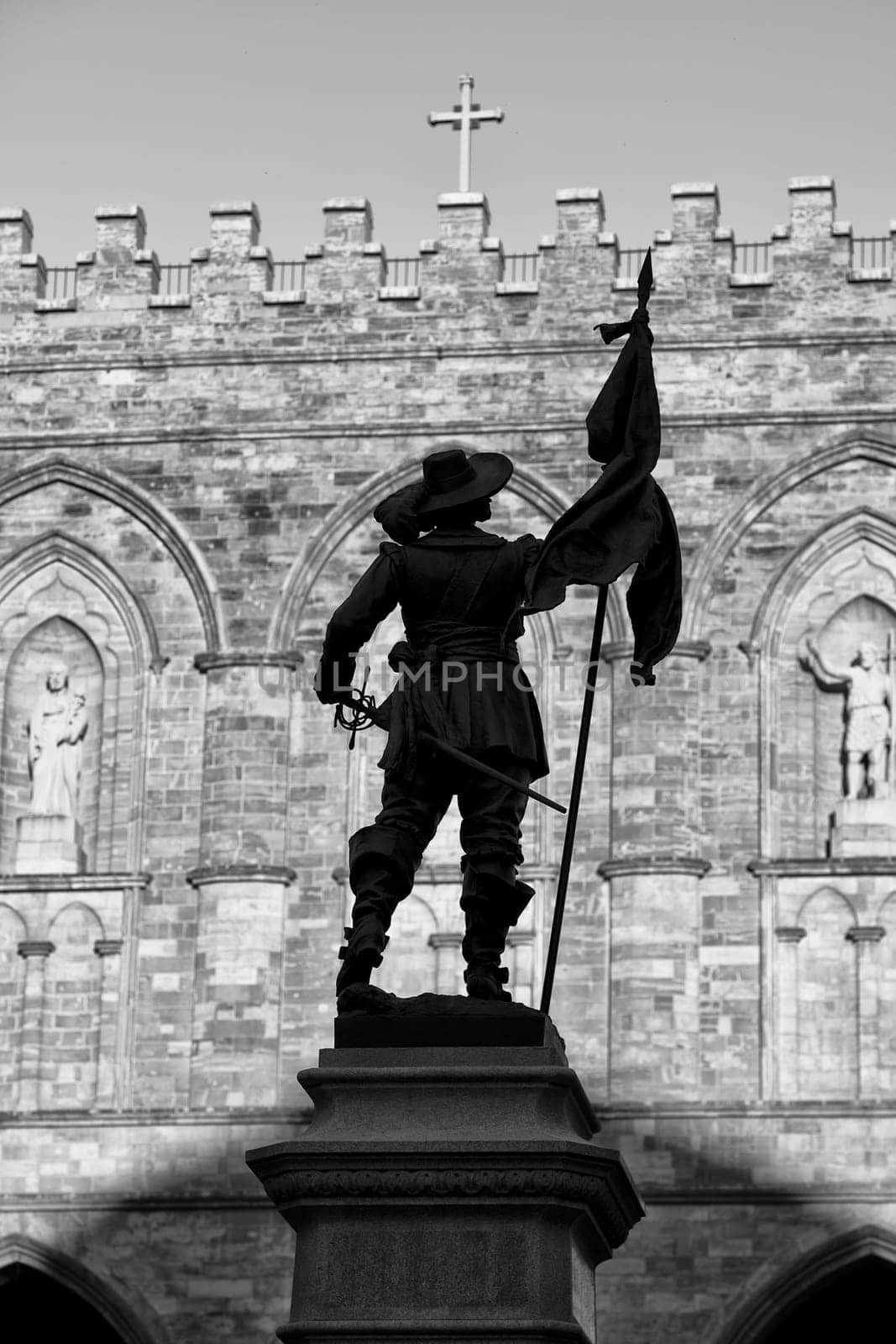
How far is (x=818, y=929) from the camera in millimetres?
23359

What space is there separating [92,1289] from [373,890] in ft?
44.9

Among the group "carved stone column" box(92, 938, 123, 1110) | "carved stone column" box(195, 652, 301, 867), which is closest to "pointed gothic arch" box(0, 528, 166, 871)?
"carved stone column" box(195, 652, 301, 867)

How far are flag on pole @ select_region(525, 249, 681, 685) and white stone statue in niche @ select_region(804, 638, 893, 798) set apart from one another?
1329 cm

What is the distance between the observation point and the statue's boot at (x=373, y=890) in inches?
394

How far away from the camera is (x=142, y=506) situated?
2484 cm

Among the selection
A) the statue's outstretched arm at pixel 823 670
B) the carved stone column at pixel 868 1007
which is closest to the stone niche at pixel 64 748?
the statue's outstretched arm at pixel 823 670

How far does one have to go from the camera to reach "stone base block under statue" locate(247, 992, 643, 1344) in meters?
A: 9.25

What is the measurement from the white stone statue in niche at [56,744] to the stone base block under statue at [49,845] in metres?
0.08

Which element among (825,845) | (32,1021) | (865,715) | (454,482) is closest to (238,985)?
(32,1021)

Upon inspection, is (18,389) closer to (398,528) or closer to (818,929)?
(818,929)

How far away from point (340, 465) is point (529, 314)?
2.01m

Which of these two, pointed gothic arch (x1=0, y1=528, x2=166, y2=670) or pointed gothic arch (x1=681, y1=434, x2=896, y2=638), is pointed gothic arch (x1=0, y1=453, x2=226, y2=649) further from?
pointed gothic arch (x1=681, y1=434, x2=896, y2=638)

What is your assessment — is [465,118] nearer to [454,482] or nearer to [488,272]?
[488,272]

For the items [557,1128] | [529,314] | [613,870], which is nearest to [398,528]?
[557,1128]
